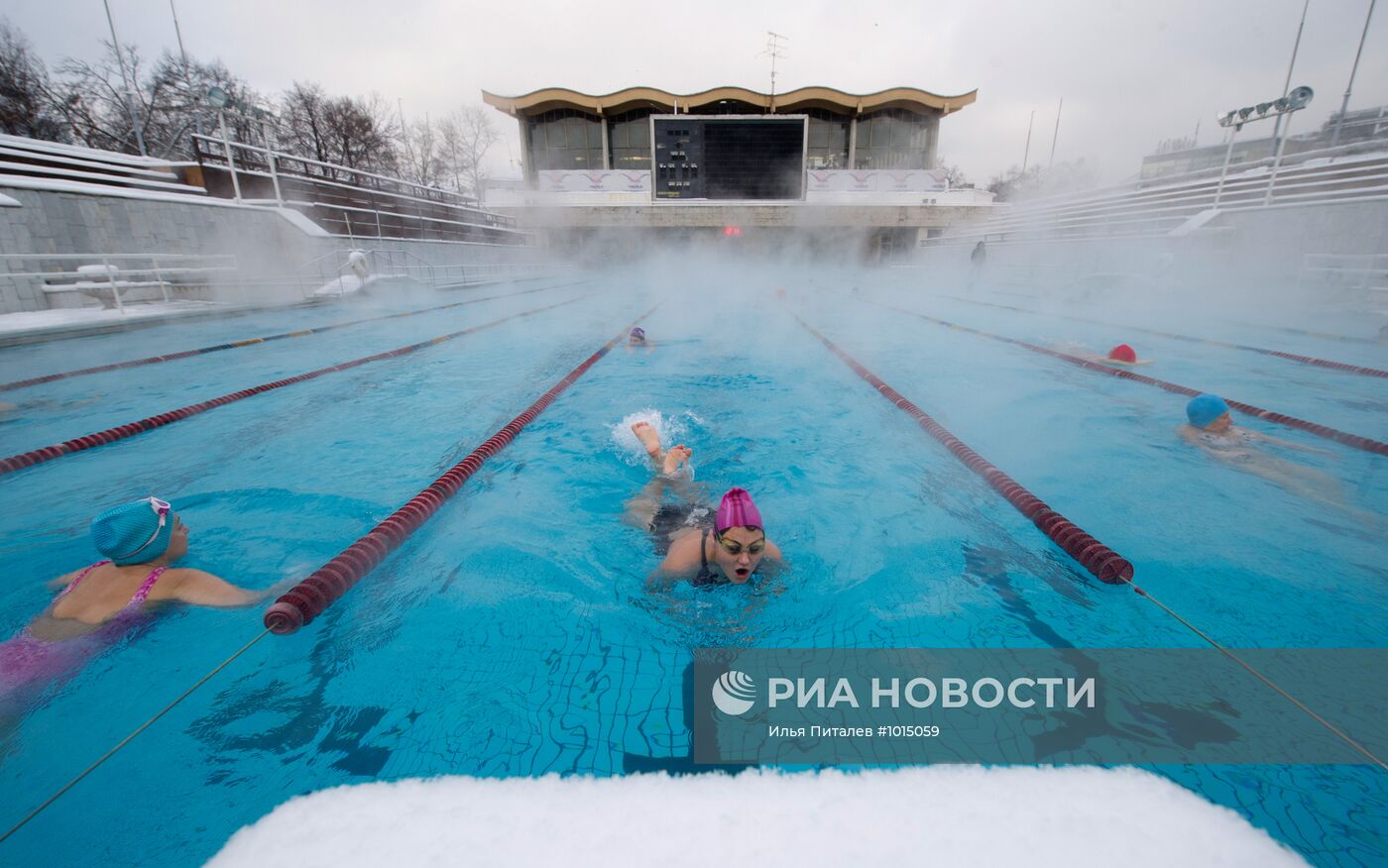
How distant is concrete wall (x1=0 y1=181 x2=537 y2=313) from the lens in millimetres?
8320

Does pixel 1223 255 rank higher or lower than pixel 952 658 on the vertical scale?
higher

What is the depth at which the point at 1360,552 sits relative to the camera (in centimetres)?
285

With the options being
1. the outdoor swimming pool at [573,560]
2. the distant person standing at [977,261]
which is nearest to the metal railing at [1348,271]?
the outdoor swimming pool at [573,560]

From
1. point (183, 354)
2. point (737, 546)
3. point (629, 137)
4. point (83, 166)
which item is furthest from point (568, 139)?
point (737, 546)

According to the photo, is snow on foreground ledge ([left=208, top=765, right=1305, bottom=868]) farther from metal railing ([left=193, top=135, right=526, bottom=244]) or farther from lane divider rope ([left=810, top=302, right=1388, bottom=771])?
metal railing ([left=193, top=135, right=526, bottom=244])

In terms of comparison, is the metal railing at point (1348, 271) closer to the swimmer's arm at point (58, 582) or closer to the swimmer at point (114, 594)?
the swimmer at point (114, 594)

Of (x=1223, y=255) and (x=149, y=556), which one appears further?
(x=1223, y=255)

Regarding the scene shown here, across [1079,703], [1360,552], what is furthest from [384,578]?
[1360,552]

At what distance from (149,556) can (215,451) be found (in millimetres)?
2273

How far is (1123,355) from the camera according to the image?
6684 mm

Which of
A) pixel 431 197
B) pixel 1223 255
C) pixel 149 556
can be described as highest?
pixel 431 197

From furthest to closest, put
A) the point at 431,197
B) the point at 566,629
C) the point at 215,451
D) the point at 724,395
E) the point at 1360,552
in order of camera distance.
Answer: the point at 431,197, the point at 724,395, the point at 215,451, the point at 1360,552, the point at 566,629

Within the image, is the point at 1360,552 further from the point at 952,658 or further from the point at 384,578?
the point at 384,578

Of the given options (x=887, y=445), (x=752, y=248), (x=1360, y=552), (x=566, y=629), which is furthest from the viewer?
(x=752, y=248)
